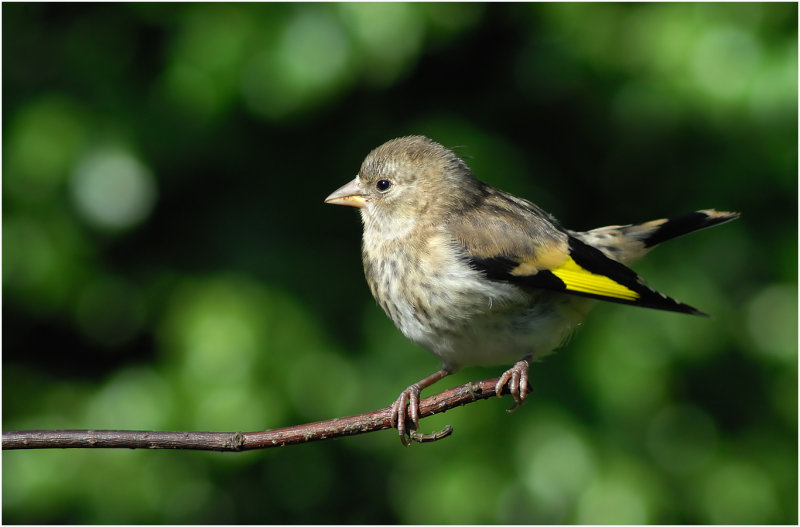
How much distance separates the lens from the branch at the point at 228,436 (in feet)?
7.78

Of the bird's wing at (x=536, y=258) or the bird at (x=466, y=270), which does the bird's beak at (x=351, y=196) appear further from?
the bird's wing at (x=536, y=258)

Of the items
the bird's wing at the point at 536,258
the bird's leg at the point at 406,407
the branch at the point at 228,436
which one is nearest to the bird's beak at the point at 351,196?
the bird's wing at the point at 536,258

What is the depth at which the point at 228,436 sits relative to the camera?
8.07 feet

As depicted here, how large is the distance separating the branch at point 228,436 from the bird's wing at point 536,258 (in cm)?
68

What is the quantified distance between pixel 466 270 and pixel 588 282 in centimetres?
45

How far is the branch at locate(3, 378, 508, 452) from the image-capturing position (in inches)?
93.4

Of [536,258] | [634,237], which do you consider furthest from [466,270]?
[634,237]

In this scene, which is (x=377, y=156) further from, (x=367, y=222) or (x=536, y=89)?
(x=536, y=89)

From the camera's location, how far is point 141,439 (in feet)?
7.83

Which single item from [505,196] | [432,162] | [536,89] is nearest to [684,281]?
[536,89]

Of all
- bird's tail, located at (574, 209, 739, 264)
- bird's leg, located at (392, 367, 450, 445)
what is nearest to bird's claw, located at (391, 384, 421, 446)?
bird's leg, located at (392, 367, 450, 445)

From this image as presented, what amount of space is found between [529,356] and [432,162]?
79 cm

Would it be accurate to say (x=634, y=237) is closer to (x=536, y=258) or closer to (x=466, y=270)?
(x=536, y=258)

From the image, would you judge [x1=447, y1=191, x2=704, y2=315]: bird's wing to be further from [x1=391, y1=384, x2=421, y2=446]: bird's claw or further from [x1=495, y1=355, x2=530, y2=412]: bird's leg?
[x1=391, y1=384, x2=421, y2=446]: bird's claw
